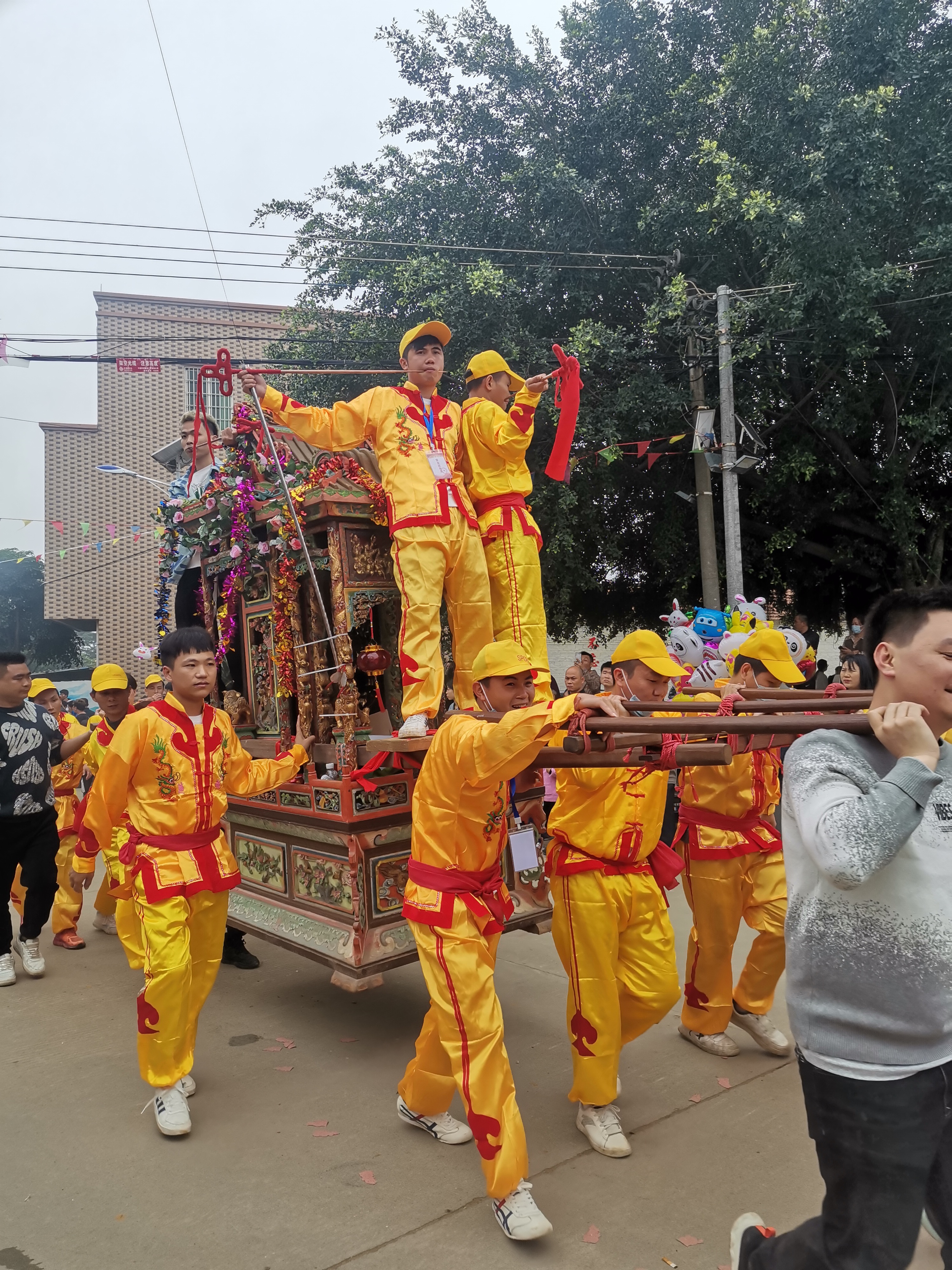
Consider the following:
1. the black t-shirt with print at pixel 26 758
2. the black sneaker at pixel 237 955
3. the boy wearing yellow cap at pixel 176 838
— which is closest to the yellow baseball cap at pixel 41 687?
the black t-shirt with print at pixel 26 758

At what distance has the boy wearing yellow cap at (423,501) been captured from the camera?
436cm

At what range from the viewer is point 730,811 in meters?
3.96

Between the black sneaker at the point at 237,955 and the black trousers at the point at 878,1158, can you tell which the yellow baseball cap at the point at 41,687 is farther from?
the black trousers at the point at 878,1158

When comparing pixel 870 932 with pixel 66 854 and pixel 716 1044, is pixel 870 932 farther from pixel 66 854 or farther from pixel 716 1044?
pixel 66 854

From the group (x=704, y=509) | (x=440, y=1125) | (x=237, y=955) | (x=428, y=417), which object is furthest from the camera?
(x=704, y=509)

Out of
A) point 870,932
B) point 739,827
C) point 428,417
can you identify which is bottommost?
point 739,827

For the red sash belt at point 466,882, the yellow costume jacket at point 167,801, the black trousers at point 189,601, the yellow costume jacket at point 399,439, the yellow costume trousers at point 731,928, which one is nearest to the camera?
the red sash belt at point 466,882

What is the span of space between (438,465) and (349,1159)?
116 inches

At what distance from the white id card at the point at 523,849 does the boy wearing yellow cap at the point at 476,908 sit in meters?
0.77

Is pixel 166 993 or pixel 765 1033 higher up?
pixel 166 993

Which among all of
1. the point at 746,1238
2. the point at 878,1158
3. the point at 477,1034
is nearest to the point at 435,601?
the point at 477,1034

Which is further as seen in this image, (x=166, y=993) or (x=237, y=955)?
(x=237, y=955)

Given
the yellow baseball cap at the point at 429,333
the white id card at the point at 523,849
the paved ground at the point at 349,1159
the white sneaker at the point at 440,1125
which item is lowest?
the paved ground at the point at 349,1159

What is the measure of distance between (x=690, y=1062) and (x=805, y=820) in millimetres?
2645
